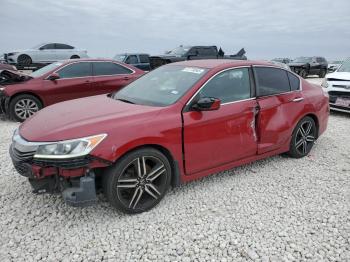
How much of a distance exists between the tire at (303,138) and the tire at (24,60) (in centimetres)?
1743

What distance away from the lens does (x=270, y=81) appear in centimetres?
430

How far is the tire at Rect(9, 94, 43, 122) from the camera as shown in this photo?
23.1ft

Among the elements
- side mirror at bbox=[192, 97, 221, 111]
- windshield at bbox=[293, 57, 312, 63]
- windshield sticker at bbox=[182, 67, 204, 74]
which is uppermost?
windshield sticker at bbox=[182, 67, 204, 74]

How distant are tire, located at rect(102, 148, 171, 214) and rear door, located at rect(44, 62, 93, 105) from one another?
495 centimetres

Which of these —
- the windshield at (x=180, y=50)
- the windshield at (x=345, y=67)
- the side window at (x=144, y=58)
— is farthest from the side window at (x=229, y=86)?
the side window at (x=144, y=58)

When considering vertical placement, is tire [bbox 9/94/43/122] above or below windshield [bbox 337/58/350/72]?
below

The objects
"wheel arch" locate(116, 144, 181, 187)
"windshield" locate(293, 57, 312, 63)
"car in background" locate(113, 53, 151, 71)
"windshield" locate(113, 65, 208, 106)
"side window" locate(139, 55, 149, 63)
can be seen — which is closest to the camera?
"wheel arch" locate(116, 144, 181, 187)

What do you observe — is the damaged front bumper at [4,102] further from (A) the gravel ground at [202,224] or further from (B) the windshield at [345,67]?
(B) the windshield at [345,67]

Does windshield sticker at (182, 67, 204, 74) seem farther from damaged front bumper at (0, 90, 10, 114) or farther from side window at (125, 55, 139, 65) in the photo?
side window at (125, 55, 139, 65)

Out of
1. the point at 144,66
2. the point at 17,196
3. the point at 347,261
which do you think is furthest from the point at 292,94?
the point at 144,66

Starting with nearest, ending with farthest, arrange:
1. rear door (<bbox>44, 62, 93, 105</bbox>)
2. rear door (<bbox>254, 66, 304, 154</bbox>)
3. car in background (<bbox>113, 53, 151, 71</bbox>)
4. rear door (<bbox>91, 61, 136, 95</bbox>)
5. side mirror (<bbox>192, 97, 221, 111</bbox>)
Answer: side mirror (<bbox>192, 97, 221, 111</bbox>) → rear door (<bbox>254, 66, 304, 154</bbox>) → rear door (<bbox>44, 62, 93, 105</bbox>) → rear door (<bbox>91, 61, 136, 95</bbox>) → car in background (<bbox>113, 53, 151, 71</bbox>)

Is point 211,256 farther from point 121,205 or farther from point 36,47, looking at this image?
point 36,47

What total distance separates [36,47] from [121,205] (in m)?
18.5

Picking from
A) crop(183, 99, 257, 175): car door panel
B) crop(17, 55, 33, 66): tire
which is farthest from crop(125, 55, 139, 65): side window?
crop(183, 99, 257, 175): car door panel
